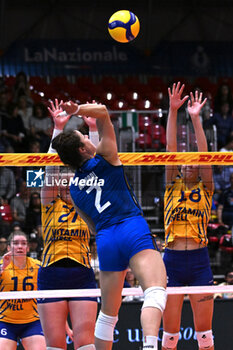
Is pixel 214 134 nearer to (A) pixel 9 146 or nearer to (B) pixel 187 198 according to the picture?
(A) pixel 9 146

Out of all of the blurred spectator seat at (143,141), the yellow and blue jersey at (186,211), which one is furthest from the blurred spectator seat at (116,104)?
the yellow and blue jersey at (186,211)

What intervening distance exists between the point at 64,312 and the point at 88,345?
40 centimetres

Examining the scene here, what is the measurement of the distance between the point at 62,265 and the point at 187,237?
138 centimetres

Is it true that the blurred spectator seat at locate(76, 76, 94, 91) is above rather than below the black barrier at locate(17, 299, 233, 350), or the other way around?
above

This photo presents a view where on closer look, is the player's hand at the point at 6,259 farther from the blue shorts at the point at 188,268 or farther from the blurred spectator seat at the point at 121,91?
the blurred spectator seat at the point at 121,91

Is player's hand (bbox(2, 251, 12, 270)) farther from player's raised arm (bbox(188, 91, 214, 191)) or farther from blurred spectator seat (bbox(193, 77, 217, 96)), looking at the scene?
blurred spectator seat (bbox(193, 77, 217, 96))

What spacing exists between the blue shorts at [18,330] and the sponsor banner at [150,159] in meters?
1.95

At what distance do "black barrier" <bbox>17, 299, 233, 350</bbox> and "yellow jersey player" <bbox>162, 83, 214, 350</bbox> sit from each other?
74.7 inches

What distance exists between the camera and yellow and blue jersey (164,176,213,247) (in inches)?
255

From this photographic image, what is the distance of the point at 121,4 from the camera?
64.2 feet

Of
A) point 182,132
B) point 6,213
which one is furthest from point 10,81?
point 6,213

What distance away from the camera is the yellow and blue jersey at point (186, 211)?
21.3 feet

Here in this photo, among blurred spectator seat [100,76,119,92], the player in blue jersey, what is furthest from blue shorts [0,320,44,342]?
blurred spectator seat [100,76,119,92]

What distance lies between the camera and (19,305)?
7.15 meters
